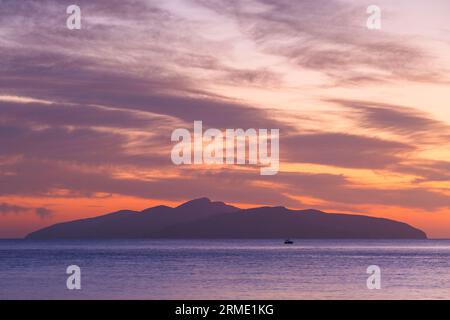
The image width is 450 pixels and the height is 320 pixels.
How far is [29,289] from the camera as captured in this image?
57594mm

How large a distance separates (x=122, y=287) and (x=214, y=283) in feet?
28.7

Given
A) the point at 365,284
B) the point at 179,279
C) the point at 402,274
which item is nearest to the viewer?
the point at 365,284

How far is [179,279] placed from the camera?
69.6 m

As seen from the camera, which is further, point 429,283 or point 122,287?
point 429,283
